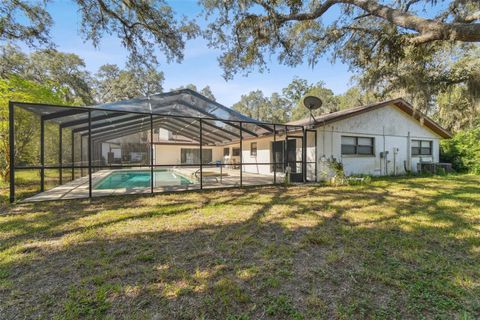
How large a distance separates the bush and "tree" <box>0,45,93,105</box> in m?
24.8

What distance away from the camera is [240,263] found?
278cm

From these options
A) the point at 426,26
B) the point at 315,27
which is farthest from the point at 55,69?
the point at 426,26

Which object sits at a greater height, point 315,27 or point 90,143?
point 315,27

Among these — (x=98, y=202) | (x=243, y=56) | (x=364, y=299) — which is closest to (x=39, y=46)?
(x=98, y=202)

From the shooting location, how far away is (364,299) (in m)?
2.10

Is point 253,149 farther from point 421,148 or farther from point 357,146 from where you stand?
point 421,148

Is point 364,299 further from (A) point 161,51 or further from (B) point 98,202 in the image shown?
(A) point 161,51

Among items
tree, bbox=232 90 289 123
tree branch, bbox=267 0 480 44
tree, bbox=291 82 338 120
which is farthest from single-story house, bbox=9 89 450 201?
tree, bbox=232 90 289 123

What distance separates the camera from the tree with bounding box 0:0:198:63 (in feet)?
23.5

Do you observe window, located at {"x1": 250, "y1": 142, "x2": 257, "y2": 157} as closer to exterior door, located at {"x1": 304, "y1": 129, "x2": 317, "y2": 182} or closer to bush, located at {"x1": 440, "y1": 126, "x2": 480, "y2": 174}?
exterior door, located at {"x1": 304, "y1": 129, "x2": 317, "y2": 182}

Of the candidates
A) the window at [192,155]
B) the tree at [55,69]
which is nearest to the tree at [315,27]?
the window at [192,155]

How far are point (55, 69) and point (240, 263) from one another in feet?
87.4

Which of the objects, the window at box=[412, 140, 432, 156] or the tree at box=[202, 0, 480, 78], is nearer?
the tree at box=[202, 0, 480, 78]

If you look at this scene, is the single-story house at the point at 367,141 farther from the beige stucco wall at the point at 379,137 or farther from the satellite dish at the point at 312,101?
the satellite dish at the point at 312,101
